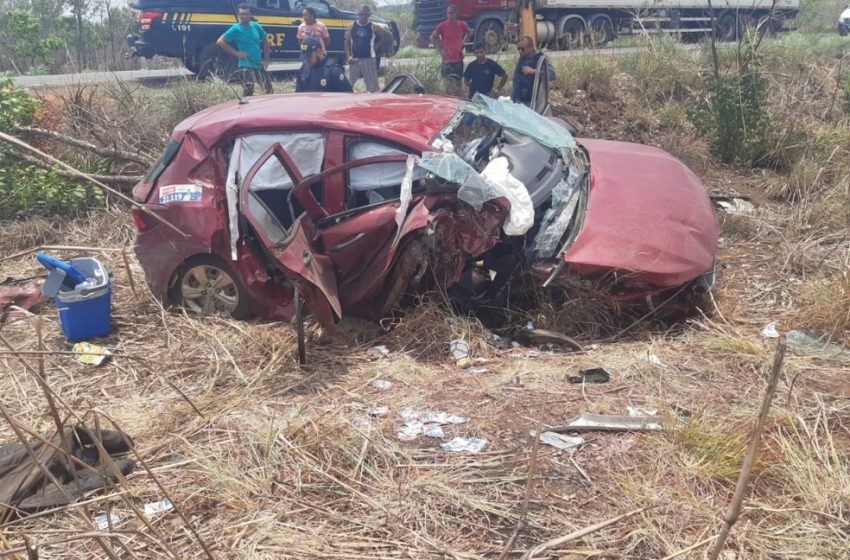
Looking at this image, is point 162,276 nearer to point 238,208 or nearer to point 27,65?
point 238,208

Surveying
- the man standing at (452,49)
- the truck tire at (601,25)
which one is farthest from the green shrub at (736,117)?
the truck tire at (601,25)

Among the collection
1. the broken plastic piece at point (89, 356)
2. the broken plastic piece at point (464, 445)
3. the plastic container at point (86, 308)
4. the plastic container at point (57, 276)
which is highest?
the plastic container at point (57, 276)

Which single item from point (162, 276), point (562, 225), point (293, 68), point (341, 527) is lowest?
point (341, 527)

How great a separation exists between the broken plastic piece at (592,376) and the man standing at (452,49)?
23.3ft

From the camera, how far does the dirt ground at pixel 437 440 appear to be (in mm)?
2893

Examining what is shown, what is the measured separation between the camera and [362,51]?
10.5 m

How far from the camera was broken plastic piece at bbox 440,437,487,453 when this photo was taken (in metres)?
3.51

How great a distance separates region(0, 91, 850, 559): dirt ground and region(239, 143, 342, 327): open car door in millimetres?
437

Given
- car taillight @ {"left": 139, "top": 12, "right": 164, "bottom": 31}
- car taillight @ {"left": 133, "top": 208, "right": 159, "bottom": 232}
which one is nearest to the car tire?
car taillight @ {"left": 133, "top": 208, "right": 159, "bottom": 232}

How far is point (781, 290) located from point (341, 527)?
3.90 meters

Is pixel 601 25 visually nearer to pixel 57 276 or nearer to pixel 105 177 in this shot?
pixel 105 177

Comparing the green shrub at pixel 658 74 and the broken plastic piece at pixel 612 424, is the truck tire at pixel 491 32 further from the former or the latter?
the broken plastic piece at pixel 612 424

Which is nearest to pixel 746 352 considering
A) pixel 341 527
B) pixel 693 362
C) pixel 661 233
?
pixel 693 362

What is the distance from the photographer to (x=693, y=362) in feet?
14.1
